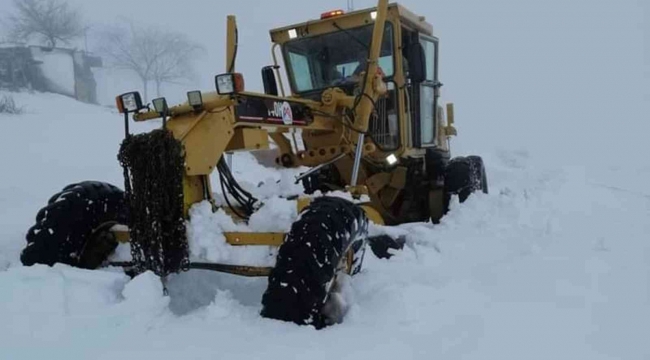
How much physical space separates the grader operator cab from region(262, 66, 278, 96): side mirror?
0.03ft

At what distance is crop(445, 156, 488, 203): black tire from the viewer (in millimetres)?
6332

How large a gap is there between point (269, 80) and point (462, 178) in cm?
230

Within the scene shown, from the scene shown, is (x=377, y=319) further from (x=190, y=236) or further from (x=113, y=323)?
(x=113, y=323)

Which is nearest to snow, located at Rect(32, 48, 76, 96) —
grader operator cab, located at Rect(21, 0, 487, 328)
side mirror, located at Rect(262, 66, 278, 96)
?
side mirror, located at Rect(262, 66, 278, 96)

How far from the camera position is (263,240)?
3449 millimetres

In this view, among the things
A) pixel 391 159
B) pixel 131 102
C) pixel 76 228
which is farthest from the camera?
pixel 391 159

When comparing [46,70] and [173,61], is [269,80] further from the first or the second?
[173,61]

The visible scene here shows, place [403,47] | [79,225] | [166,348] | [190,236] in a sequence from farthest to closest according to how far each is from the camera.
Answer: [403,47]
[79,225]
[190,236]
[166,348]

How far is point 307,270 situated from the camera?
10.2 feet

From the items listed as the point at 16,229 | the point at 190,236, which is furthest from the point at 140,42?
the point at 190,236

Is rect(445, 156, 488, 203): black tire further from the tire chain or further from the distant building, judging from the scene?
the distant building

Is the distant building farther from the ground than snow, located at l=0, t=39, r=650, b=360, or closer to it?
farther from the ground

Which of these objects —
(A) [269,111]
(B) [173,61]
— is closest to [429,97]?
(A) [269,111]

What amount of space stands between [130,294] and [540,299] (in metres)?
2.32
